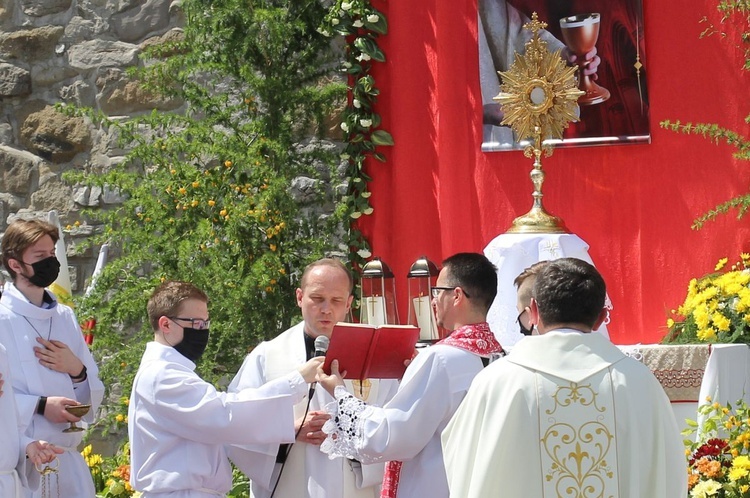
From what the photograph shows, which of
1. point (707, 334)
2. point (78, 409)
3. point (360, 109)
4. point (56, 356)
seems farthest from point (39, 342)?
point (707, 334)

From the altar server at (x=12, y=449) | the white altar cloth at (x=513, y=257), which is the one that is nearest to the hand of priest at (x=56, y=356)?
the altar server at (x=12, y=449)

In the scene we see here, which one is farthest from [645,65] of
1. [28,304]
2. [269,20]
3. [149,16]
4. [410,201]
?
[28,304]

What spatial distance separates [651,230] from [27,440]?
151 inches

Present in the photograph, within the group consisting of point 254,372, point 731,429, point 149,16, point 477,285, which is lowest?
point 731,429

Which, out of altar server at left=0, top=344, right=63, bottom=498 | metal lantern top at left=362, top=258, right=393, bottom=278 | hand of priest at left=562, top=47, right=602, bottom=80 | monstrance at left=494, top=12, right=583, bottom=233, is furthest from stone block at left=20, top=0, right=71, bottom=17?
altar server at left=0, top=344, right=63, bottom=498

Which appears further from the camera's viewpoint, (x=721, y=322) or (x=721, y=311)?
(x=721, y=311)

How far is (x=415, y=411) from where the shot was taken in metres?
3.60

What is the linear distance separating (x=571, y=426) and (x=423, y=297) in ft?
10.6

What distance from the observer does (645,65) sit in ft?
21.7

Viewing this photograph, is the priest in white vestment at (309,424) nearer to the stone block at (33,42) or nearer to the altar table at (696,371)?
the altar table at (696,371)

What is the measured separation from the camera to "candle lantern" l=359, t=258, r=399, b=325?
6410 millimetres

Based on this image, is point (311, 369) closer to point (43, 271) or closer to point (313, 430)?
point (313, 430)

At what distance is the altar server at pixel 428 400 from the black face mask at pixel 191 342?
449mm

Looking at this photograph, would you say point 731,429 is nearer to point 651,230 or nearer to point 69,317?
point 651,230
